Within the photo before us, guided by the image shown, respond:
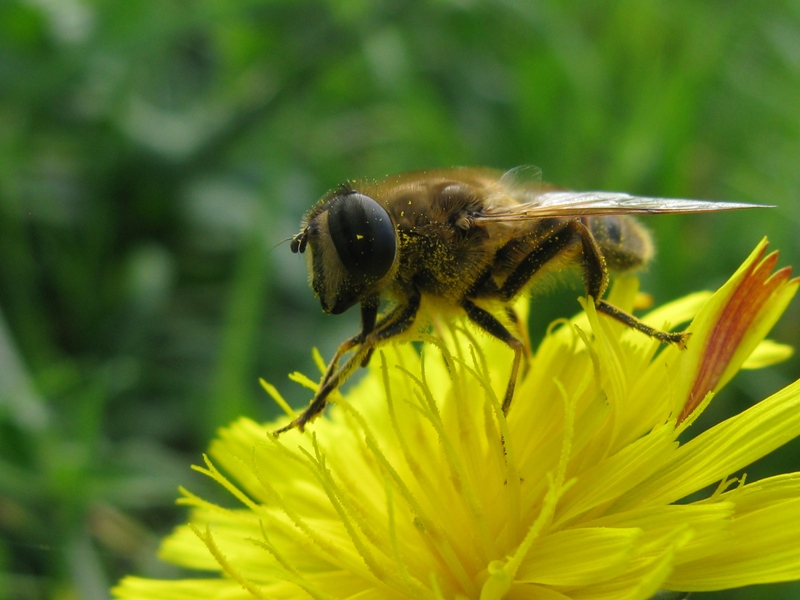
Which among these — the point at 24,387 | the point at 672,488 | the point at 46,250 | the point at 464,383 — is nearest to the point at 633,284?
the point at 464,383

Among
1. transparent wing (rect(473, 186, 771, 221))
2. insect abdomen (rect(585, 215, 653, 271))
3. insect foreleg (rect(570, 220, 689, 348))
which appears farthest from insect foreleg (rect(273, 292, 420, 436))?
insect abdomen (rect(585, 215, 653, 271))

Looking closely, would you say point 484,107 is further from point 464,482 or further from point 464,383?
point 464,482

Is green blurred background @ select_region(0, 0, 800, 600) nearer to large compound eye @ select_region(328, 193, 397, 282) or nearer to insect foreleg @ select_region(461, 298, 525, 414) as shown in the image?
insect foreleg @ select_region(461, 298, 525, 414)

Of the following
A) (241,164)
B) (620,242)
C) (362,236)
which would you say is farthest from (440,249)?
(241,164)

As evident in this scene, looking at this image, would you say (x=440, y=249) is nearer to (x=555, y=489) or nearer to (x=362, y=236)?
(x=362, y=236)

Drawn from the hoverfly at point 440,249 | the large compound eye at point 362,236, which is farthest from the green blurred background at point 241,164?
the large compound eye at point 362,236

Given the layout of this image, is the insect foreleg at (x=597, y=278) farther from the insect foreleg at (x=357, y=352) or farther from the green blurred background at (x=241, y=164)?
the green blurred background at (x=241, y=164)
